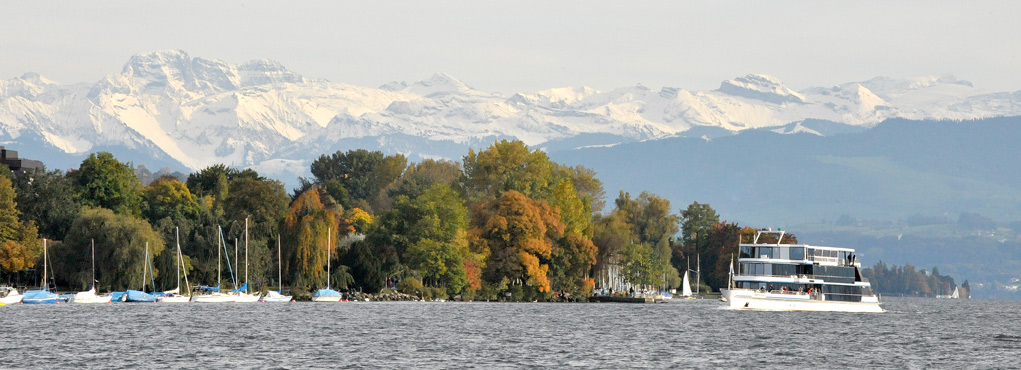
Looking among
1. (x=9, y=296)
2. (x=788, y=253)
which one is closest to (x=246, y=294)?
(x=9, y=296)

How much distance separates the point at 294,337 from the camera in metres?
89.8

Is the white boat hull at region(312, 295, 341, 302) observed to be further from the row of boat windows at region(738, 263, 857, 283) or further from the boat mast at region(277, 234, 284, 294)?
the row of boat windows at region(738, 263, 857, 283)

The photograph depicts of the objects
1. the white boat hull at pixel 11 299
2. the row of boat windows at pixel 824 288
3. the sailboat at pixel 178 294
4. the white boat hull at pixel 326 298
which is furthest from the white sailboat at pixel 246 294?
the row of boat windows at pixel 824 288

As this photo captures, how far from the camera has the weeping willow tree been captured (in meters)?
148

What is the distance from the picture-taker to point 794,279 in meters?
135

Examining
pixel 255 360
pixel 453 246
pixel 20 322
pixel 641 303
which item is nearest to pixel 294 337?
pixel 255 360

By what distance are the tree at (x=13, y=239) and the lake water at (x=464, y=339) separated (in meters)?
6.89

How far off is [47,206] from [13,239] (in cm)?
1243

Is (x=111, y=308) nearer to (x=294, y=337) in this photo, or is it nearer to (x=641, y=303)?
(x=294, y=337)

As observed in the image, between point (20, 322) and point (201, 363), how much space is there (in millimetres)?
36302

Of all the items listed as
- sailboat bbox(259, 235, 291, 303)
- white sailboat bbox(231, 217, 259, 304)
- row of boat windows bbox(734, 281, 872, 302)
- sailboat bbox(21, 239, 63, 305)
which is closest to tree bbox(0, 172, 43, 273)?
sailboat bbox(21, 239, 63, 305)

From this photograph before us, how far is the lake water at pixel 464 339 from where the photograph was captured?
244ft

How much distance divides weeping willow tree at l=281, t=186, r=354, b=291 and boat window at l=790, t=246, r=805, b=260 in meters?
51.5

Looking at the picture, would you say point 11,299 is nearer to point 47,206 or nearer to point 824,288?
point 47,206
